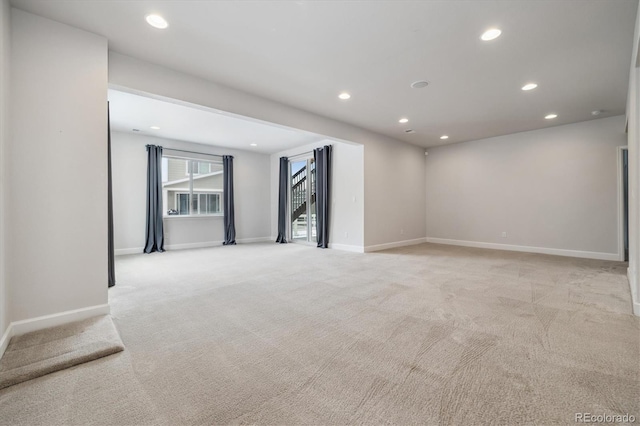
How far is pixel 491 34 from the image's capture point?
2637 millimetres

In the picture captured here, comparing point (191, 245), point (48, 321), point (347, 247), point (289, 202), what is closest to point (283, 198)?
point (289, 202)

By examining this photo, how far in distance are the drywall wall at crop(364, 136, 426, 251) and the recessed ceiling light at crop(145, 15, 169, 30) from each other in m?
4.38

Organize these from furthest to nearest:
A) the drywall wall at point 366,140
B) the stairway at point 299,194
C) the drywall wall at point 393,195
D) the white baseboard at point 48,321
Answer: the stairway at point 299,194 → the drywall wall at point 393,195 → the drywall wall at point 366,140 → the white baseboard at point 48,321

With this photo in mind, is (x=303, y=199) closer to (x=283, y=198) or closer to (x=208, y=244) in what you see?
(x=283, y=198)

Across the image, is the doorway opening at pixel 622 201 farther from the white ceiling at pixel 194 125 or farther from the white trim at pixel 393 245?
the white ceiling at pixel 194 125

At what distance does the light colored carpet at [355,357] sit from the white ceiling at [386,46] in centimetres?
273

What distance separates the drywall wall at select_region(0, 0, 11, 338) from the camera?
76.5 inches

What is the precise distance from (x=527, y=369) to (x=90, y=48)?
14.6ft

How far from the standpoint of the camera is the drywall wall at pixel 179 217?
20.0 feet

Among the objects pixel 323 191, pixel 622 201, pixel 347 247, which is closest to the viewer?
pixel 622 201

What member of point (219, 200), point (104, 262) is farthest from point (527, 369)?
point (219, 200)

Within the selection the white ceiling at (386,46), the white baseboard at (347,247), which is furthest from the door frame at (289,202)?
the white ceiling at (386,46)

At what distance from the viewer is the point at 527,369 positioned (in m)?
1.72

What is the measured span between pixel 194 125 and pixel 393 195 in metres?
4.85
